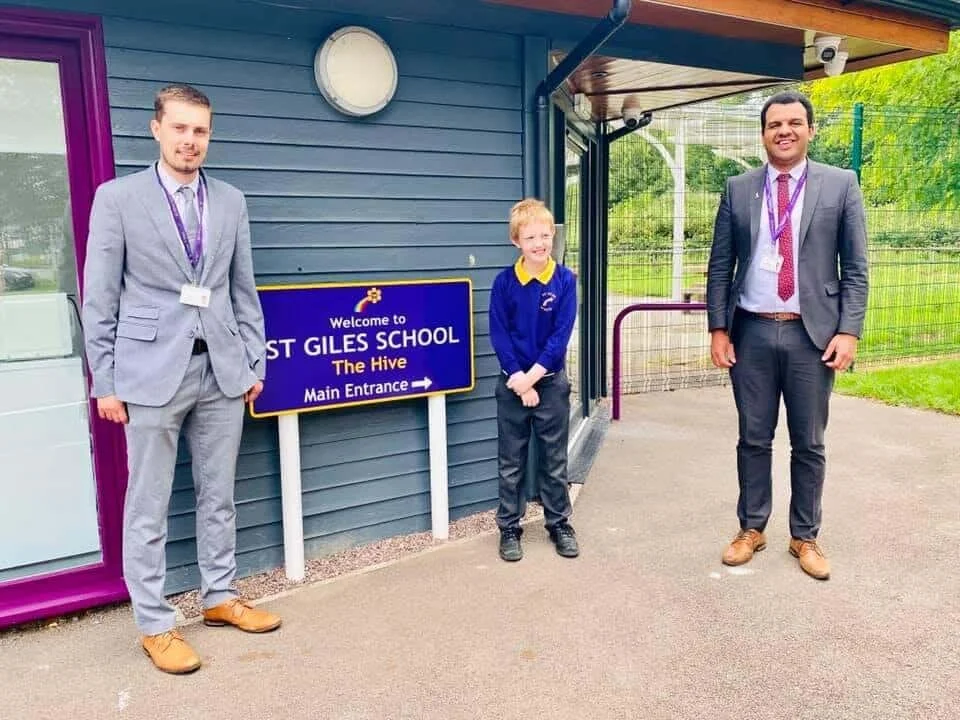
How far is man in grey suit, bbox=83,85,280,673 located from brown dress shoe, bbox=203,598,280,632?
0.22 m

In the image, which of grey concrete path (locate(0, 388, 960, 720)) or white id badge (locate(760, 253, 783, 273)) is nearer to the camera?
grey concrete path (locate(0, 388, 960, 720))

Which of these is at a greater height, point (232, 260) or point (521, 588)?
point (232, 260)

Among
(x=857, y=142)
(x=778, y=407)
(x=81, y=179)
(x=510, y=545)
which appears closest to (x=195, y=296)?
(x=81, y=179)

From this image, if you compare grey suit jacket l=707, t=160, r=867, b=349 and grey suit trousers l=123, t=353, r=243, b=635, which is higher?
grey suit jacket l=707, t=160, r=867, b=349

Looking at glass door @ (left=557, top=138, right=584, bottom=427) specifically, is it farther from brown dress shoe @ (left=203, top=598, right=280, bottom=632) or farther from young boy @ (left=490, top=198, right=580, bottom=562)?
brown dress shoe @ (left=203, top=598, right=280, bottom=632)

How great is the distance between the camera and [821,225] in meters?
2.98

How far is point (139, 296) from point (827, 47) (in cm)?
364

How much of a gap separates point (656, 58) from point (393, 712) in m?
3.25

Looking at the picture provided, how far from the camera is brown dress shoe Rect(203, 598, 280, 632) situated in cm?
275

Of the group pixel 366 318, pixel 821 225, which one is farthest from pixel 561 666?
pixel 821 225

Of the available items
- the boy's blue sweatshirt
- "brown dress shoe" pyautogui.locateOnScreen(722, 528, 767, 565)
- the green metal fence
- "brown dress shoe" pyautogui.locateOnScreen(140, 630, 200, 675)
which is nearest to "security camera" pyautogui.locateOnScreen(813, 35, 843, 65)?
the green metal fence

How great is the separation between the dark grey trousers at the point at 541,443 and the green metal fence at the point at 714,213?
3.20 meters

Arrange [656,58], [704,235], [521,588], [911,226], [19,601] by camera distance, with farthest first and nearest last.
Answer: [911,226]
[704,235]
[656,58]
[521,588]
[19,601]

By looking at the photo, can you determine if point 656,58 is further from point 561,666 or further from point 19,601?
point 19,601
